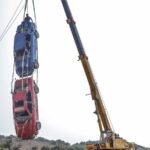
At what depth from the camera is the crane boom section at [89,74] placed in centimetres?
2495

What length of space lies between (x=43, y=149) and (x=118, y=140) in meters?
54.0

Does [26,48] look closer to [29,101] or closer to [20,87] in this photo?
[20,87]

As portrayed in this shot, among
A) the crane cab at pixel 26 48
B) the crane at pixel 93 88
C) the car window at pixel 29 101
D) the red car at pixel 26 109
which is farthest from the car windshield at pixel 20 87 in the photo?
the crane at pixel 93 88

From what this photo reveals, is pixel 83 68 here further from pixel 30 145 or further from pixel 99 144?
pixel 30 145

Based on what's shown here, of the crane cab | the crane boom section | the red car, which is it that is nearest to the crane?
the crane boom section

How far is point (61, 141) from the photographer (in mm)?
99312

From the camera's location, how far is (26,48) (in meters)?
21.9

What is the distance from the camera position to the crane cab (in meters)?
21.3

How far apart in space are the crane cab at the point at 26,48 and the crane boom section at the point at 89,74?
11.7 feet

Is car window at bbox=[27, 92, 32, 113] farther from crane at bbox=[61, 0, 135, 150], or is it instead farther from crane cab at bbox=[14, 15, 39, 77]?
crane at bbox=[61, 0, 135, 150]

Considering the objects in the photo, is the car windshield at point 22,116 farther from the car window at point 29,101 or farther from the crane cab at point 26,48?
the crane cab at point 26,48

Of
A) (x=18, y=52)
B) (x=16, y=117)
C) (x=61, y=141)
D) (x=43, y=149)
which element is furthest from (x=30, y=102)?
(x=61, y=141)

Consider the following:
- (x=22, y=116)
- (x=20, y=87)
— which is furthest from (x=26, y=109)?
(x=20, y=87)

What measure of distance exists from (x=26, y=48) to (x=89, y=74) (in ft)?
18.4
